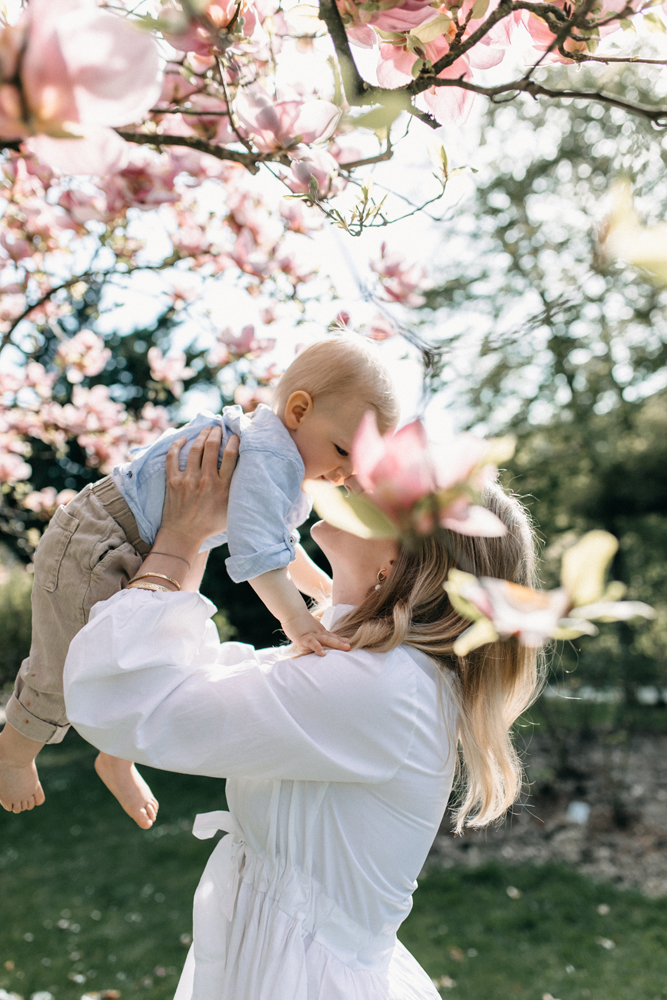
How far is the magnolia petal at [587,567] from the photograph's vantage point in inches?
17.8

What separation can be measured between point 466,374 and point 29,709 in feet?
16.9

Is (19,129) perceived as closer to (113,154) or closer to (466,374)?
(113,154)

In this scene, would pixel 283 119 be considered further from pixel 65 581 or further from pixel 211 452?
pixel 65 581

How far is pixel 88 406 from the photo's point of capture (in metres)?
3.00

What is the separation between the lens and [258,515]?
4.42 feet

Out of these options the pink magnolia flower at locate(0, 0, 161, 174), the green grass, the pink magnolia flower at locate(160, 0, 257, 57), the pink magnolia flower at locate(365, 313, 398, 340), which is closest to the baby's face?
the pink magnolia flower at locate(365, 313, 398, 340)

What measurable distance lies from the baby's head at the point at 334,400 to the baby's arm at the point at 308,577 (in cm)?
33

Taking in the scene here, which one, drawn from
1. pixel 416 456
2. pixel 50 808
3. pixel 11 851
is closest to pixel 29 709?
pixel 416 456

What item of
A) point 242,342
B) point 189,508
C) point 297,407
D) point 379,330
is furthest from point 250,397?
point 189,508

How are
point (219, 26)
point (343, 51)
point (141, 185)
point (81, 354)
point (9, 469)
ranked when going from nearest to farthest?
point (343, 51), point (219, 26), point (141, 185), point (81, 354), point (9, 469)

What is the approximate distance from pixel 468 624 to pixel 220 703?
1.57 ft

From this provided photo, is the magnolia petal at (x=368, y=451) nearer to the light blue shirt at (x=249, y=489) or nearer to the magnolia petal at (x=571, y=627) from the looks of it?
the magnolia petal at (x=571, y=627)

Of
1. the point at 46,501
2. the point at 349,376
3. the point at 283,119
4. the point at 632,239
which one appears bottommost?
the point at 46,501

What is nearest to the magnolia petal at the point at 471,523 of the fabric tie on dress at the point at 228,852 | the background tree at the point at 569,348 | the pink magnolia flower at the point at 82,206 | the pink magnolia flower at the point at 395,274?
the fabric tie on dress at the point at 228,852
